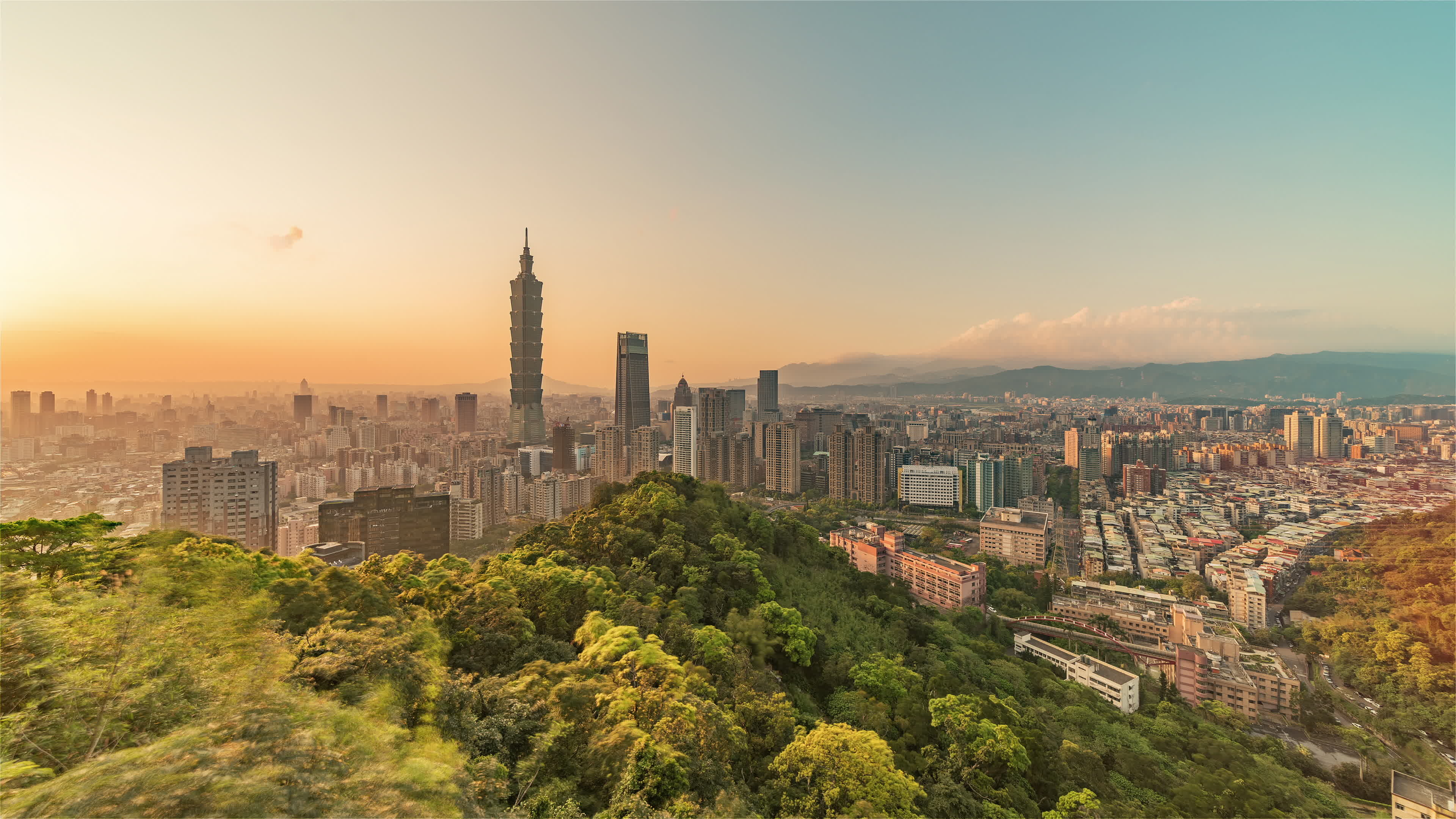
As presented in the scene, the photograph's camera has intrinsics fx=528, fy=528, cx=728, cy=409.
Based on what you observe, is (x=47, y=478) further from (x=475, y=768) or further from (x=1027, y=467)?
(x=1027, y=467)

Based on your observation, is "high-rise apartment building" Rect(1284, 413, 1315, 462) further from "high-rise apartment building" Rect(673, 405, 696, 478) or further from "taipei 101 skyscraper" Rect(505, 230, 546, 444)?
"taipei 101 skyscraper" Rect(505, 230, 546, 444)

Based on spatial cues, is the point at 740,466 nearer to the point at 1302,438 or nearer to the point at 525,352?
the point at 525,352

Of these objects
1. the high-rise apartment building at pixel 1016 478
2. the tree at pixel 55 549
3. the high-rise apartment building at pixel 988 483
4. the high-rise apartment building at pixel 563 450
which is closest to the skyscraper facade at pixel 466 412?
the high-rise apartment building at pixel 563 450

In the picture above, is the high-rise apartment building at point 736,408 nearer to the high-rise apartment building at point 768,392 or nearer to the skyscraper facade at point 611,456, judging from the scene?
the high-rise apartment building at point 768,392

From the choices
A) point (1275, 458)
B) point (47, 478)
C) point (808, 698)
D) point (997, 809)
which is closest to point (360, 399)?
point (47, 478)

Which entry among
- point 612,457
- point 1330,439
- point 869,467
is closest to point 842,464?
point 869,467
